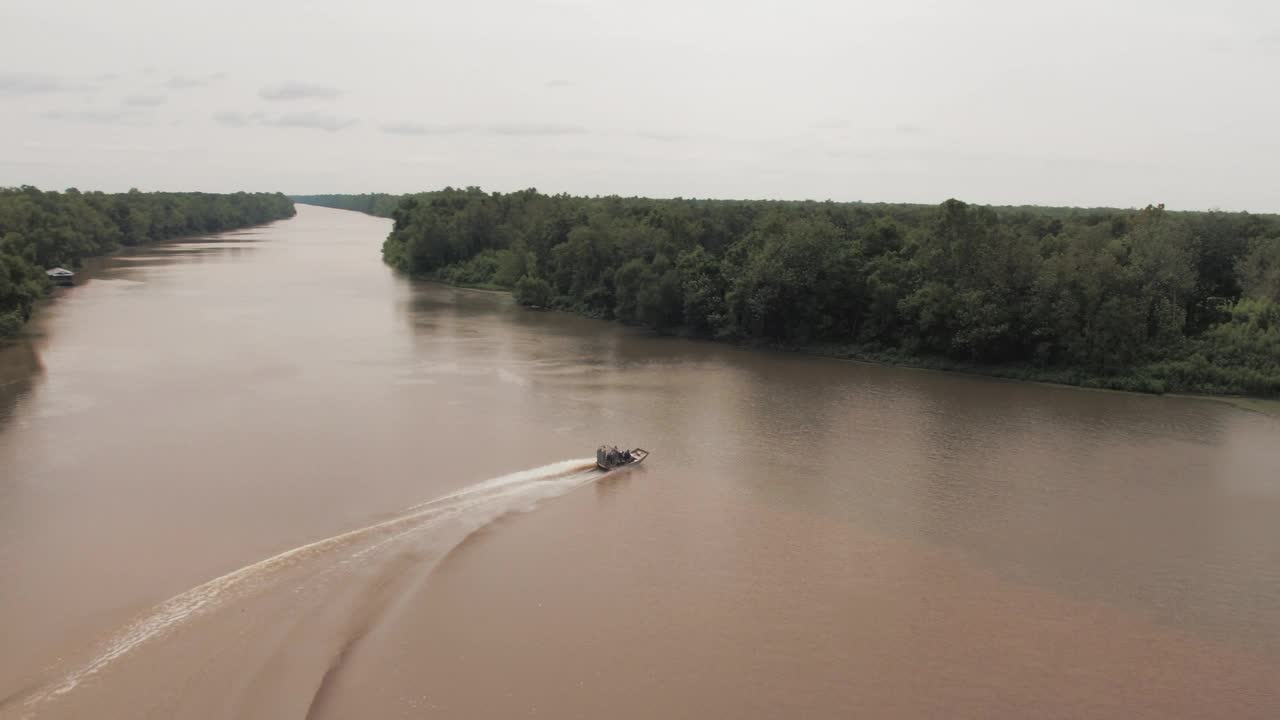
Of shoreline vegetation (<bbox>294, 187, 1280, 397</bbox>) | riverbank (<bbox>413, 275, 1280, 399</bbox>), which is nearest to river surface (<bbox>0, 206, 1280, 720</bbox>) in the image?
riverbank (<bbox>413, 275, 1280, 399</bbox>)

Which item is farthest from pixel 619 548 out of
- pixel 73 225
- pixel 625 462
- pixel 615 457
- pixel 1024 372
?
pixel 73 225

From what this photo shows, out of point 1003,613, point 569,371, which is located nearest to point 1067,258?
point 569,371

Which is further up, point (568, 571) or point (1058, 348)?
point (1058, 348)

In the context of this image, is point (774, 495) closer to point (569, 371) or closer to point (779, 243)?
point (569, 371)

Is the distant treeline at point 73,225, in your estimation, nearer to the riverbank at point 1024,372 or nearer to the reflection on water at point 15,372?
the reflection on water at point 15,372

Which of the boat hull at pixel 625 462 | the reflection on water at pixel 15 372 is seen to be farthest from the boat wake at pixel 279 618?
the reflection on water at pixel 15 372

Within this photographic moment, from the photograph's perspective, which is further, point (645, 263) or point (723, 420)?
point (645, 263)

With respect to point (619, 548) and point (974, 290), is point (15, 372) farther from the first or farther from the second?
point (974, 290)
